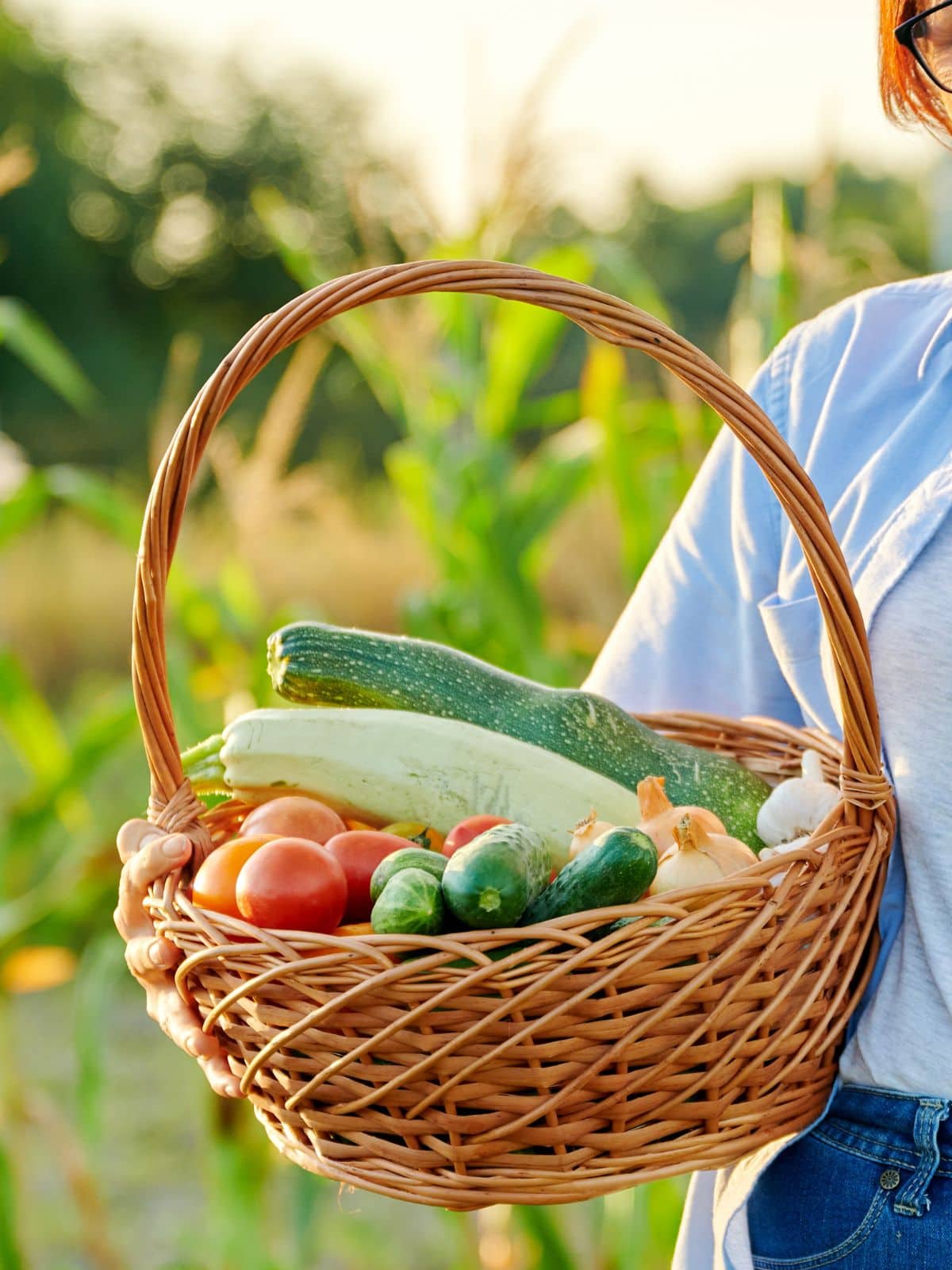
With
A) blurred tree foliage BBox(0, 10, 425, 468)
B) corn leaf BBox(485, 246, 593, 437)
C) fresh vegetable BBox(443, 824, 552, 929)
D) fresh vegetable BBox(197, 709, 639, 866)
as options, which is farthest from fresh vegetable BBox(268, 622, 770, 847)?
blurred tree foliage BBox(0, 10, 425, 468)

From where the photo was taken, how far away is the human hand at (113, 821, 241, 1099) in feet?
2.49

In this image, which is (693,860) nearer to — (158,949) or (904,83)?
(158,949)

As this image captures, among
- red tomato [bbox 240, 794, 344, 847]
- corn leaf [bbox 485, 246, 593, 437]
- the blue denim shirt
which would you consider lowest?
red tomato [bbox 240, 794, 344, 847]

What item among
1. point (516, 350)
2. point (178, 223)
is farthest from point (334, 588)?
point (178, 223)

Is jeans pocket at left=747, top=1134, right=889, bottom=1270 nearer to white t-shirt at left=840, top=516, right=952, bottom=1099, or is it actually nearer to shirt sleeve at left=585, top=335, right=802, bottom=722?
white t-shirt at left=840, top=516, right=952, bottom=1099

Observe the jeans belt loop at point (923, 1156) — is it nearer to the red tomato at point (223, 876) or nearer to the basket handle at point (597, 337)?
the basket handle at point (597, 337)

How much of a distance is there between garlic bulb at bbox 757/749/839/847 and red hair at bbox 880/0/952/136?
51 cm

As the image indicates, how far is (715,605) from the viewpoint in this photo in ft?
3.38

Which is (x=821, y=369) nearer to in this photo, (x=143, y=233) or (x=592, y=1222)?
(x=592, y=1222)

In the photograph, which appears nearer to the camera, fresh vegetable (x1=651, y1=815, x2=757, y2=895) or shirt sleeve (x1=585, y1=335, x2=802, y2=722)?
fresh vegetable (x1=651, y1=815, x2=757, y2=895)

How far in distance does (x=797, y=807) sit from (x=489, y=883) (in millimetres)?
275

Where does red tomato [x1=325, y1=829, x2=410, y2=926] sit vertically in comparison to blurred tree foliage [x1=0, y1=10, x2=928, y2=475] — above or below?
below

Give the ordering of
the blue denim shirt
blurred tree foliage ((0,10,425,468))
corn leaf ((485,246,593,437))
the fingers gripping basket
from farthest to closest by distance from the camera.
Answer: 1. blurred tree foliage ((0,10,425,468))
2. corn leaf ((485,246,593,437))
3. the blue denim shirt
4. the fingers gripping basket

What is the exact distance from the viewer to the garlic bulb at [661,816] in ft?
2.65
